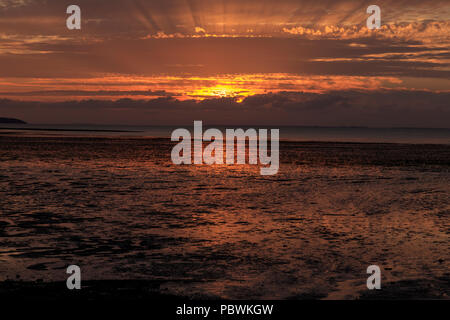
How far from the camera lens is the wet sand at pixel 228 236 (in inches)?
432

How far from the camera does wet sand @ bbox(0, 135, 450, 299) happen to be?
10984mm

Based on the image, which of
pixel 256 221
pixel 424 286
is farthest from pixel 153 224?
pixel 424 286

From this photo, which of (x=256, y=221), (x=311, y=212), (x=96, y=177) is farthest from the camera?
(x=96, y=177)

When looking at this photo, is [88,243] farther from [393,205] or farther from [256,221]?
[393,205]

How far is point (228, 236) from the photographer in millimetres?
15711

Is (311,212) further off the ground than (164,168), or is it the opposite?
(164,168)

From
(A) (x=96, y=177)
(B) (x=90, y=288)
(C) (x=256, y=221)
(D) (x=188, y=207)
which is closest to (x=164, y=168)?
(A) (x=96, y=177)

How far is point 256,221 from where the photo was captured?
1841 centimetres

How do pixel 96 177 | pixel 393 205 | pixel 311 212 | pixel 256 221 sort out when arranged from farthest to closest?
pixel 96 177 < pixel 393 205 < pixel 311 212 < pixel 256 221

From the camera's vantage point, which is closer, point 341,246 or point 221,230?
point 341,246

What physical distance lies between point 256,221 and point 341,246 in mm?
4426
